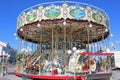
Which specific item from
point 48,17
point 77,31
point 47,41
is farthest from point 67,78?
point 47,41

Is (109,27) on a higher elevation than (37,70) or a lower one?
higher

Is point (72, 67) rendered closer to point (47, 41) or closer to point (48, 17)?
point (48, 17)

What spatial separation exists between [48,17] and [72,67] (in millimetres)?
4475

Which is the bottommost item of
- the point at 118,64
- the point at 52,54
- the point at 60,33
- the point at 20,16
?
the point at 118,64

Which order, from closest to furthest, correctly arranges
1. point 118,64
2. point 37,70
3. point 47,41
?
1. point 37,70
2. point 47,41
3. point 118,64

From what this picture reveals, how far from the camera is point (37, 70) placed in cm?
1730

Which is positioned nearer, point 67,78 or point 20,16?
point 67,78

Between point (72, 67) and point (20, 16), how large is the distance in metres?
7.39

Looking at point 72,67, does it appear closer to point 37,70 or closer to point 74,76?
point 74,76

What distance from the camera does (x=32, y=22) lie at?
17.5m

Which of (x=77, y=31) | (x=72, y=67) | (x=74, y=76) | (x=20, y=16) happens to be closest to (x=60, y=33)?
(x=77, y=31)

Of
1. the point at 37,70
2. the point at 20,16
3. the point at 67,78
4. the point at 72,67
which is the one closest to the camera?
the point at 67,78

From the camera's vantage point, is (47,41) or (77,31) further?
(47,41)

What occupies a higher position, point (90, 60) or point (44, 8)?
point (44, 8)
